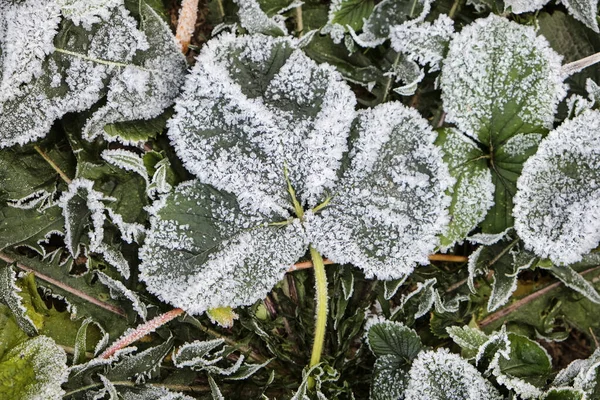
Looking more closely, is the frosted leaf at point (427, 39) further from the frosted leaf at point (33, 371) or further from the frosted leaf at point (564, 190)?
the frosted leaf at point (33, 371)

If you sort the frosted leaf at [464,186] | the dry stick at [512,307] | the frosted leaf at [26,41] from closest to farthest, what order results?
the frosted leaf at [26,41], the frosted leaf at [464,186], the dry stick at [512,307]

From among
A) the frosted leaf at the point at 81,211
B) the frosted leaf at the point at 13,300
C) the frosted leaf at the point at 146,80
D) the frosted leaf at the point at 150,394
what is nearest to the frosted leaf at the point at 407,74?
the frosted leaf at the point at 146,80

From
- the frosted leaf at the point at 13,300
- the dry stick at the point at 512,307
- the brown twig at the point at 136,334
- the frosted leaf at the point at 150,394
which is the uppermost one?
the frosted leaf at the point at 13,300

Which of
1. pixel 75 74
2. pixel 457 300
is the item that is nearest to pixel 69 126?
pixel 75 74

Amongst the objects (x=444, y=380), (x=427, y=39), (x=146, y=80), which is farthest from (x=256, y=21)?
(x=444, y=380)

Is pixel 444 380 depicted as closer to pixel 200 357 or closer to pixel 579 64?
pixel 200 357

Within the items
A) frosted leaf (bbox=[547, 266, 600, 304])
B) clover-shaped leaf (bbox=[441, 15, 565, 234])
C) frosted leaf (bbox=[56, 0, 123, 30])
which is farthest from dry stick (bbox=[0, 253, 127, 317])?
frosted leaf (bbox=[547, 266, 600, 304])

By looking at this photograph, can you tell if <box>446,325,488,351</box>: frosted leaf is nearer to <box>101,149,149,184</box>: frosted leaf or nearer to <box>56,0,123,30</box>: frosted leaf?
<box>101,149,149,184</box>: frosted leaf

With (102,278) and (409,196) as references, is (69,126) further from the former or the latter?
(409,196)
